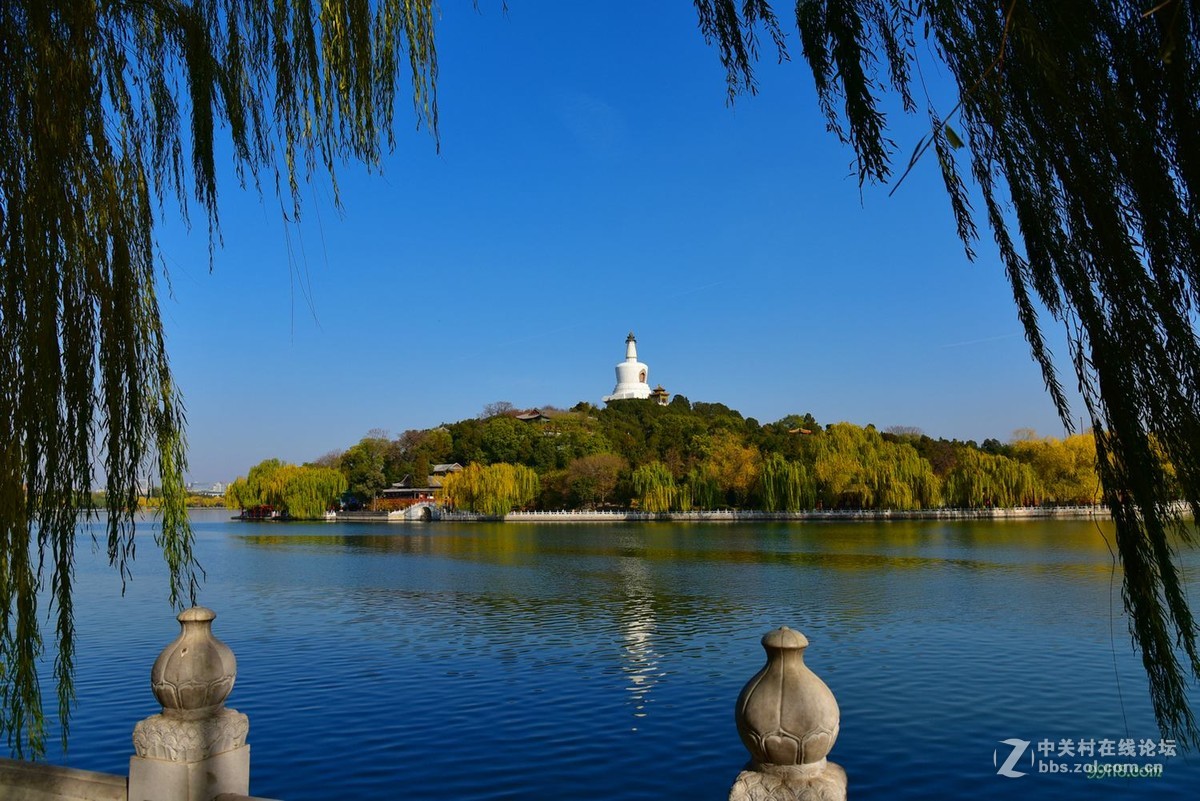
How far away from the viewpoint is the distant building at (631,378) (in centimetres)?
9650

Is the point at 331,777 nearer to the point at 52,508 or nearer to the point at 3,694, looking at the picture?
the point at 3,694

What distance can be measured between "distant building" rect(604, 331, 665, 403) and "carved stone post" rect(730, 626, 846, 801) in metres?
92.4

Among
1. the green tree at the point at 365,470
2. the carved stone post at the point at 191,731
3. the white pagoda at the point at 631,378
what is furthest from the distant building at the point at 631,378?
the carved stone post at the point at 191,731

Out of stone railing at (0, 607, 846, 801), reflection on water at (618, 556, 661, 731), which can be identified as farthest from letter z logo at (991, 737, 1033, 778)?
stone railing at (0, 607, 846, 801)

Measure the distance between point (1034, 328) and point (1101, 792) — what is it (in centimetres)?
570

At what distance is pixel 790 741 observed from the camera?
7.34ft

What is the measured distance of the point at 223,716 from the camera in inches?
129

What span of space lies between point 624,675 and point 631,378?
294 feet

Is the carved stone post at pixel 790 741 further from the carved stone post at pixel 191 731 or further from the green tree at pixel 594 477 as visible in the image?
the green tree at pixel 594 477

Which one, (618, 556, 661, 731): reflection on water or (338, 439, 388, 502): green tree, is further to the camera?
(338, 439, 388, 502): green tree

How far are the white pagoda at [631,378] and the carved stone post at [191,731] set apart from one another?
91.4m

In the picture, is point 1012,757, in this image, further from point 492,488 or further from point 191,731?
point 492,488

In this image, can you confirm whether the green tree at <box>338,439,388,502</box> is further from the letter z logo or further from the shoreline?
the letter z logo

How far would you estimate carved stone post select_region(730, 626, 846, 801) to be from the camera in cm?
223
